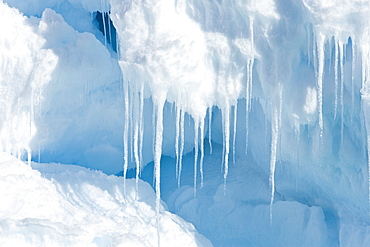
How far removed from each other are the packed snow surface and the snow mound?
0.05 meters

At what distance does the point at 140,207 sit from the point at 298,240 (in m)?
2.50

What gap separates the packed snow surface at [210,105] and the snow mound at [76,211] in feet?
0.16

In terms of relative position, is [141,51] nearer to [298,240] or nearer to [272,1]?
[272,1]

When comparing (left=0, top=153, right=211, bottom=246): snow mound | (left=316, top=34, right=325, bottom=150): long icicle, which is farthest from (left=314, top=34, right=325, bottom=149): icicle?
(left=0, top=153, right=211, bottom=246): snow mound

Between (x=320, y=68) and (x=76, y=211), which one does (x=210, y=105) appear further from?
(x=76, y=211)

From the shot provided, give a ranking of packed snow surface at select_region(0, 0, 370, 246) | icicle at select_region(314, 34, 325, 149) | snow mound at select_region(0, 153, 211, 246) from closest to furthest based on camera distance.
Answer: icicle at select_region(314, 34, 325, 149) → snow mound at select_region(0, 153, 211, 246) → packed snow surface at select_region(0, 0, 370, 246)

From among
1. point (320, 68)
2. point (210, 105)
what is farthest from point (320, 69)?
point (210, 105)

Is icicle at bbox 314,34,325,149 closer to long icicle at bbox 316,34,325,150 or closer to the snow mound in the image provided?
long icicle at bbox 316,34,325,150

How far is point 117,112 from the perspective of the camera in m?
8.31

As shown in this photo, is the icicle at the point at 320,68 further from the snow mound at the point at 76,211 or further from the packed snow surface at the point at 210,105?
the snow mound at the point at 76,211

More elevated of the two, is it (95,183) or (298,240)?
(95,183)

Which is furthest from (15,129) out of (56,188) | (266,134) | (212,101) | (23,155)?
(266,134)

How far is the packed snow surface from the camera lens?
20.3 ft

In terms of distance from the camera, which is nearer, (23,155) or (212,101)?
(212,101)
